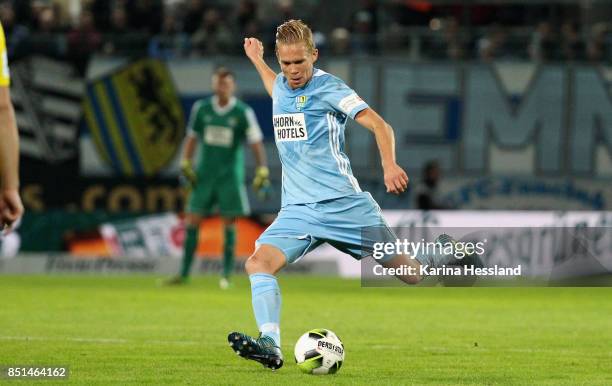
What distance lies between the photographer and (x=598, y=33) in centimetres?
2348

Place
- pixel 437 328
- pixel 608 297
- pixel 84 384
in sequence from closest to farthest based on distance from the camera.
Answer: pixel 84 384
pixel 437 328
pixel 608 297

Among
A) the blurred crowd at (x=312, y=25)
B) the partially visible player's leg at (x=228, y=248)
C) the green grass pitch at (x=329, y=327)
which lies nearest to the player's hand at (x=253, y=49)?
the green grass pitch at (x=329, y=327)

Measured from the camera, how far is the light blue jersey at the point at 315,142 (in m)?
8.49

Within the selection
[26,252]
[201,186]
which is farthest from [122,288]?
[26,252]

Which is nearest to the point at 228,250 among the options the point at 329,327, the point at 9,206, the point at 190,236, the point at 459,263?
the point at 190,236

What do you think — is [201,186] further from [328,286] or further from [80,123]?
[80,123]

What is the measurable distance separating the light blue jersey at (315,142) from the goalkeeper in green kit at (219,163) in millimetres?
8013

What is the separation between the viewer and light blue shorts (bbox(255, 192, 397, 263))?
8391 mm

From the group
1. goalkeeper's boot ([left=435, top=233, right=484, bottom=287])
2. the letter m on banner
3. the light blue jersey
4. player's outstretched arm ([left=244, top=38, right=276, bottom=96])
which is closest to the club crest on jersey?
the light blue jersey

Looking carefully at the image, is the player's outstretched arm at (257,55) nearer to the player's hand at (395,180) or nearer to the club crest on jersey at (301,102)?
the club crest on jersey at (301,102)

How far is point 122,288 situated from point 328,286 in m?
2.73

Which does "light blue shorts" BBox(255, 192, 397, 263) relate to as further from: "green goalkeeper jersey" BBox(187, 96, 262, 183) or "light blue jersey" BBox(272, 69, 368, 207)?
"green goalkeeper jersey" BBox(187, 96, 262, 183)

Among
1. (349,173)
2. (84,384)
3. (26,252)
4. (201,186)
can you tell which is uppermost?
(349,173)

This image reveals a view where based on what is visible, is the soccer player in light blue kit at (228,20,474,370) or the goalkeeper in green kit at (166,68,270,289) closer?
the soccer player in light blue kit at (228,20,474,370)
